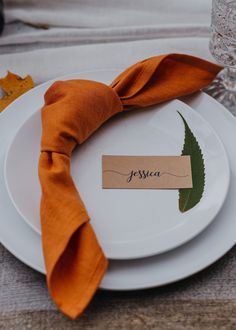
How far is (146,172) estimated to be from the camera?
736 mm

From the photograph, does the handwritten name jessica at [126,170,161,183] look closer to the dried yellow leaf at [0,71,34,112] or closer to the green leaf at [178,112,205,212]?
the green leaf at [178,112,205,212]

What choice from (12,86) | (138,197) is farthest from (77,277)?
(12,86)

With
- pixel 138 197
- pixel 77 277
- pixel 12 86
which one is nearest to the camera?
pixel 77 277

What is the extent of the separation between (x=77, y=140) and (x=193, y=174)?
0.16 metres

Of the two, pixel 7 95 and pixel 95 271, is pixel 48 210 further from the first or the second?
pixel 7 95

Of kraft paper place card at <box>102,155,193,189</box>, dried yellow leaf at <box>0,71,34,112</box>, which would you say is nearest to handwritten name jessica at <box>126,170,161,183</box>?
kraft paper place card at <box>102,155,193,189</box>

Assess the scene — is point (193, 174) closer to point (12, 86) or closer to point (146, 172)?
point (146, 172)

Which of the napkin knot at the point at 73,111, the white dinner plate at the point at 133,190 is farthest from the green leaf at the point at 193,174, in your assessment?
the napkin knot at the point at 73,111

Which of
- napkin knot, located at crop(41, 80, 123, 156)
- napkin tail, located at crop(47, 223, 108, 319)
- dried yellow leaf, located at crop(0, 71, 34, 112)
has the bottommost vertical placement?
napkin tail, located at crop(47, 223, 108, 319)

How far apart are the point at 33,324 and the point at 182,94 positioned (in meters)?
0.41

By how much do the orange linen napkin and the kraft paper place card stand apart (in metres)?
0.06

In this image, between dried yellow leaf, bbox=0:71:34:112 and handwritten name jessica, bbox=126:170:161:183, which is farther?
dried yellow leaf, bbox=0:71:34:112

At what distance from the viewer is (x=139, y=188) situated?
718 mm

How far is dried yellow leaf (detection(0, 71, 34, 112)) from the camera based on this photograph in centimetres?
88
